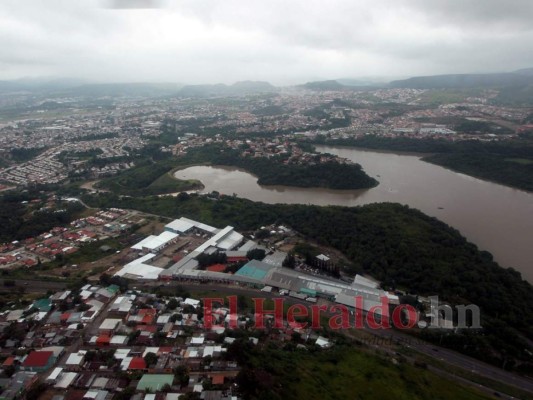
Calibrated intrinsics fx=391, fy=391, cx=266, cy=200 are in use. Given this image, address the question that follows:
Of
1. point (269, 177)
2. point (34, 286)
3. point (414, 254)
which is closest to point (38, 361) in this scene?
point (34, 286)

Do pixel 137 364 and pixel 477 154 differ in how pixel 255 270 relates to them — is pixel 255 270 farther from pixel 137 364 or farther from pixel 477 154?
pixel 477 154

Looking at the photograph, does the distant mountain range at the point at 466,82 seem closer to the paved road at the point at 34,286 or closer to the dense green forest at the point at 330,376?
the dense green forest at the point at 330,376

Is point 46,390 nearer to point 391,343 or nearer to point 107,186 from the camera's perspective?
point 391,343

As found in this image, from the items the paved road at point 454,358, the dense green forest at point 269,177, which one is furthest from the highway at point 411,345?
the dense green forest at point 269,177

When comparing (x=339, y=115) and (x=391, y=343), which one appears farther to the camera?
(x=339, y=115)

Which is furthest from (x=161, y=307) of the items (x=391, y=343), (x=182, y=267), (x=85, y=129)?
(x=85, y=129)
